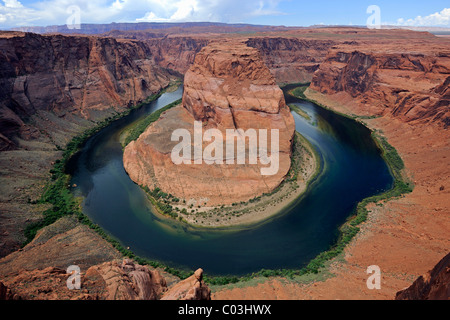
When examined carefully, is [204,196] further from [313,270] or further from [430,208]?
[430,208]

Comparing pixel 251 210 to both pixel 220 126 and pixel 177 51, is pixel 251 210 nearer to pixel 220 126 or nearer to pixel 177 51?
pixel 220 126

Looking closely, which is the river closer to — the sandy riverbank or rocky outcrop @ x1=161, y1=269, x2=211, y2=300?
the sandy riverbank

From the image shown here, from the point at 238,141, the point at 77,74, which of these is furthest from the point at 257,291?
the point at 77,74

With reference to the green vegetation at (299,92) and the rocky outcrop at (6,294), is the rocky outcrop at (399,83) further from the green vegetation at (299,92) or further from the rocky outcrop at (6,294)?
the rocky outcrop at (6,294)

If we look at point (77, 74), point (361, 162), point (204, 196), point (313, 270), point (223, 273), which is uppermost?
point (77, 74)

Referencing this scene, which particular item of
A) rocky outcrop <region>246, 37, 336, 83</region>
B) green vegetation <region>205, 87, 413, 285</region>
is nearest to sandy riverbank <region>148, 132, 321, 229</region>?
green vegetation <region>205, 87, 413, 285</region>
